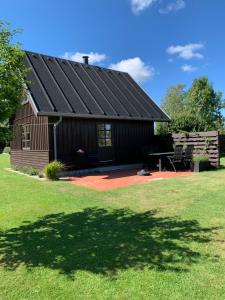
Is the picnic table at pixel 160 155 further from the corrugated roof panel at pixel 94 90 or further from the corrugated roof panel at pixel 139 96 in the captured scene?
the corrugated roof panel at pixel 139 96

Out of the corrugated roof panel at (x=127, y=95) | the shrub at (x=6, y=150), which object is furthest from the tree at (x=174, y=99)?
the corrugated roof panel at (x=127, y=95)

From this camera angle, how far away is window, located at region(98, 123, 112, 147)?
15489 mm

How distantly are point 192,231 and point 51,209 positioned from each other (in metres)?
3.66

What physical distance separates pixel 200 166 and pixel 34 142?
8.23 meters

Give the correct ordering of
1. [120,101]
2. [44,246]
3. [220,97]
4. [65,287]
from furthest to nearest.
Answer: [220,97] → [120,101] → [44,246] → [65,287]

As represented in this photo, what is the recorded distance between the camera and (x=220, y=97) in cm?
4059

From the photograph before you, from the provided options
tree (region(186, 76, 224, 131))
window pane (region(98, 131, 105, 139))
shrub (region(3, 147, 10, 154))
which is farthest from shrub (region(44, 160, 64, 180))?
tree (region(186, 76, 224, 131))

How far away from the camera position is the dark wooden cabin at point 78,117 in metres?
13.5

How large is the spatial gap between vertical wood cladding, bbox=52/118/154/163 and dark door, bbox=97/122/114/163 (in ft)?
0.68

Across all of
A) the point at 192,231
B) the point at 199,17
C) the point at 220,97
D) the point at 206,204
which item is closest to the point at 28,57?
the point at 199,17

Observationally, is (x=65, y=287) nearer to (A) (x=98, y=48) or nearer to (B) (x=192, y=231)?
(B) (x=192, y=231)

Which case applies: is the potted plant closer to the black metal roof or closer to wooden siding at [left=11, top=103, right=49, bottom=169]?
the black metal roof

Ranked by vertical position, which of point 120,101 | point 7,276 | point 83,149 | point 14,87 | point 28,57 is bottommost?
point 7,276

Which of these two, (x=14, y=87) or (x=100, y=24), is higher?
(x=100, y=24)
